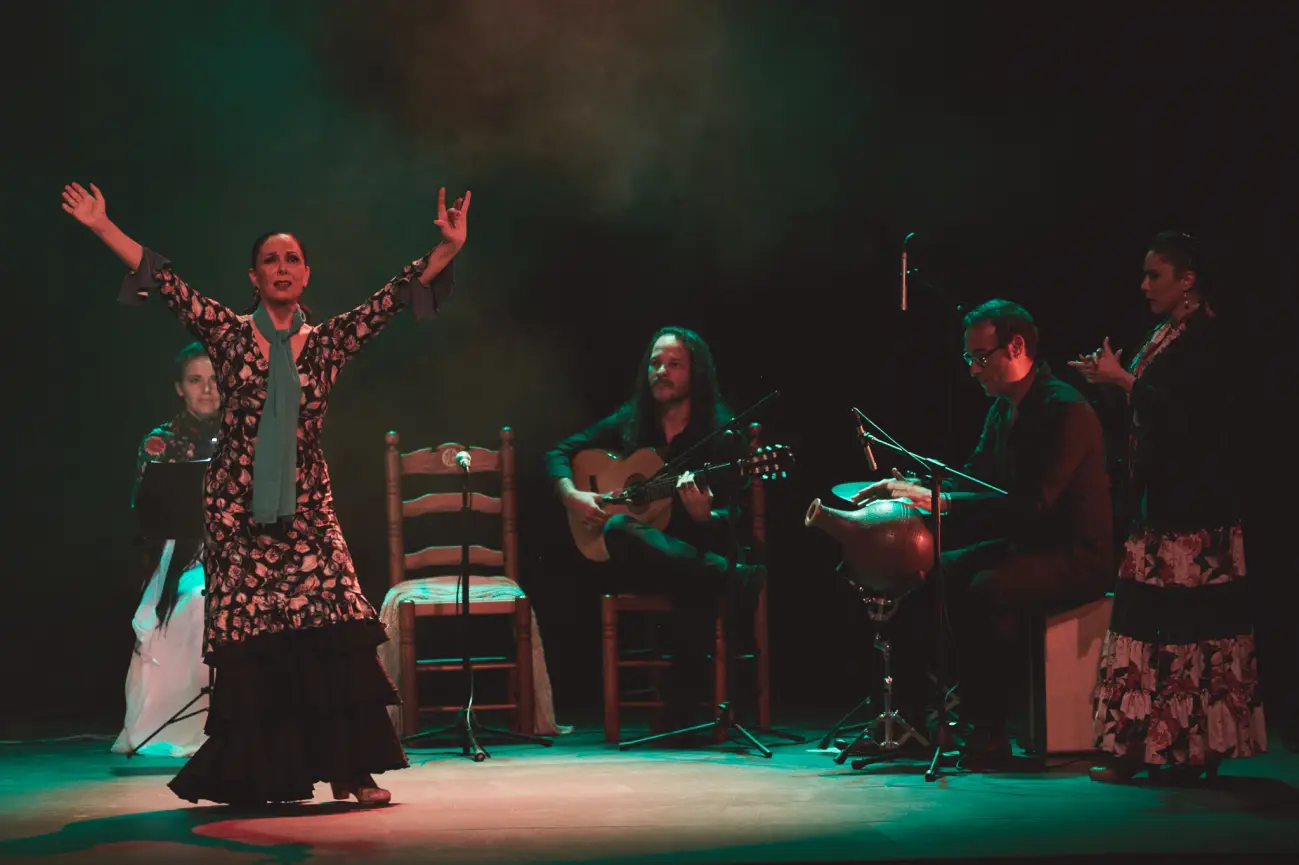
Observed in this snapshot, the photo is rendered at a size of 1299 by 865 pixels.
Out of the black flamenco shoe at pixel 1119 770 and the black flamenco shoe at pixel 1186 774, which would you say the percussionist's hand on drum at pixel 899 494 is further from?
the black flamenco shoe at pixel 1186 774

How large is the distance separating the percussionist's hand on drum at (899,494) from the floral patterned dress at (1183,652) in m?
0.63

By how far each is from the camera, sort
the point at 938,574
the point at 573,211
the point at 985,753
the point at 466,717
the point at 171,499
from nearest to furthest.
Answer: the point at 938,574 < the point at 985,753 < the point at 171,499 < the point at 466,717 < the point at 573,211

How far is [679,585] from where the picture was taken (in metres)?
5.30

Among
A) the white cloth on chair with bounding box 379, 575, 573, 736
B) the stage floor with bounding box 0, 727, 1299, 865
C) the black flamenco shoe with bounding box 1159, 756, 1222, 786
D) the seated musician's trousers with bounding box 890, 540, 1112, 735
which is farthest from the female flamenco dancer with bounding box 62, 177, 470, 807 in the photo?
the black flamenco shoe with bounding box 1159, 756, 1222, 786

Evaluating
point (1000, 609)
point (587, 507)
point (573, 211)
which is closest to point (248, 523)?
point (587, 507)

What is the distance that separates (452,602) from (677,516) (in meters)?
0.88

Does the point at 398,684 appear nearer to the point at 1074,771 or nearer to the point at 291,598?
the point at 291,598

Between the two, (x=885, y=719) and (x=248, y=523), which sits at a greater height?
(x=248, y=523)

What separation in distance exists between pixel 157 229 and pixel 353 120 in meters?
0.91

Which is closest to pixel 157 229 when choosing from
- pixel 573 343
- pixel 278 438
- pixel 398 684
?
pixel 573 343

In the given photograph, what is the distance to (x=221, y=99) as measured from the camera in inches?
238

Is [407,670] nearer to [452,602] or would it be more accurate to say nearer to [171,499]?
[452,602]

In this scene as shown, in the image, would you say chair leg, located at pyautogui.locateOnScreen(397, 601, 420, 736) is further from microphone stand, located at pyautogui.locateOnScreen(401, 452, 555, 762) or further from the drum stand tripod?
the drum stand tripod

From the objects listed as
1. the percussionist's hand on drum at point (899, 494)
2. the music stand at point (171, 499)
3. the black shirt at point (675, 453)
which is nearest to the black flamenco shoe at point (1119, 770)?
the percussionist's hand on drum at point (899, 494)
